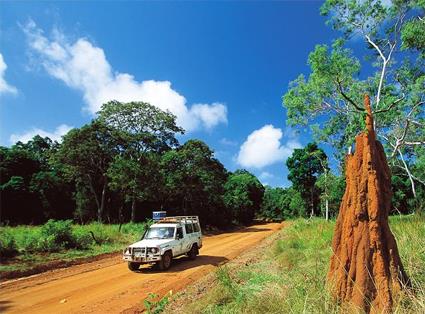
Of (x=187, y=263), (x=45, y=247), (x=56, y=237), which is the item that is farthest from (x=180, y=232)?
(x=56, y=237)

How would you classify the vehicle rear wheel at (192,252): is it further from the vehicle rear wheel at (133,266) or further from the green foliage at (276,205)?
the green foliage at (276,205)

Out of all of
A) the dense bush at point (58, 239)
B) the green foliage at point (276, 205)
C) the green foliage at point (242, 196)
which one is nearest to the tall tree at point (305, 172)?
the green foliage at point (242, 196)

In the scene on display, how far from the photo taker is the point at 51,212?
142 feet

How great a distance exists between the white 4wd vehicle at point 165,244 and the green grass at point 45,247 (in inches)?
172

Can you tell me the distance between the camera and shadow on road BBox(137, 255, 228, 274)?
51.3 ft

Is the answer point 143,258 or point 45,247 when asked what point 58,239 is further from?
point 143,258

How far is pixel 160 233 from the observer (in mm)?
17016

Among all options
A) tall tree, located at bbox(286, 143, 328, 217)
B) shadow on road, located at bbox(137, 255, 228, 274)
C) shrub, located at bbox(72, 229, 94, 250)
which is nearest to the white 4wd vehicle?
shadow on road, located at bbox(137, 255, 228, 274)

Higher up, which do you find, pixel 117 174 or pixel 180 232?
pixel 117 174

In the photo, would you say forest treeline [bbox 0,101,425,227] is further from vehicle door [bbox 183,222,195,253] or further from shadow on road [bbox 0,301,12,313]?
shadow on road [bbox 0,301,12,313]

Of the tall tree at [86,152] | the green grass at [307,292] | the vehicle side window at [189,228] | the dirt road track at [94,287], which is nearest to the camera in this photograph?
the green grass at [307,292]

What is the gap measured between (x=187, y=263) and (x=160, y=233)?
2004 mm

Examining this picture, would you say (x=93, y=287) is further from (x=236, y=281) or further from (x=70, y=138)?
(x=70, y=138)

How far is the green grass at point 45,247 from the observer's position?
16548 millimetres
